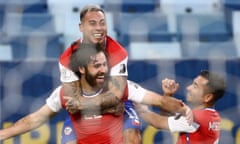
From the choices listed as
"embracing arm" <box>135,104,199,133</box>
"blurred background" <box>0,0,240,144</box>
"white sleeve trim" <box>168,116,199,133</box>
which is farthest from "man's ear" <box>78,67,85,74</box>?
"blurred background" <box>0,0,240,144</box>

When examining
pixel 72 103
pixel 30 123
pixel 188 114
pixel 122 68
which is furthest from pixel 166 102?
pixel 30 123

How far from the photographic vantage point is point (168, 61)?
2.70 metres

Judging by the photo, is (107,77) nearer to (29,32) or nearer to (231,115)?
(231,115)

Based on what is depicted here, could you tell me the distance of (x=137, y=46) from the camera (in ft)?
9.93

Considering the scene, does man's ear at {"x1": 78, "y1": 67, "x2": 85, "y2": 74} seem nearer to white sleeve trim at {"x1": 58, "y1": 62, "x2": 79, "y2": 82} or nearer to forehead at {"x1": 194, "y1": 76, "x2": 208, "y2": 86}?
white sleeve trim at {"x1": 58, "y1": 62, "x2": 79, "y2": 82}

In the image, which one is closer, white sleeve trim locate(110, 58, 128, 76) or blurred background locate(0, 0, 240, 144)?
white sleeve trim locate(110, 58, 128, 76)

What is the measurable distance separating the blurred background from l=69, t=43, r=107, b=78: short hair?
467mm

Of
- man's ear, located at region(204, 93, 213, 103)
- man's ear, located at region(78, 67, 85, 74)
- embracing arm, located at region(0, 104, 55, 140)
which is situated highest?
man's ear, located at region(78, 67, 85, 74)

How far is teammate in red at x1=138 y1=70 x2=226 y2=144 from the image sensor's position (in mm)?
2332

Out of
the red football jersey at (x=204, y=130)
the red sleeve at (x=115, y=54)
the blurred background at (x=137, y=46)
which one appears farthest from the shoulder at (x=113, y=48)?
the blurred background at (x=137, y=46)

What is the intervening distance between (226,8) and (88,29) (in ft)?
4.53

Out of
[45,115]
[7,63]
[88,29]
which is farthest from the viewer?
[7,63]

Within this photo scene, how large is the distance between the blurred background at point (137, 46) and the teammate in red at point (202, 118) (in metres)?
0.34

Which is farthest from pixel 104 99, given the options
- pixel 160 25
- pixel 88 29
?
pixel 160 25
